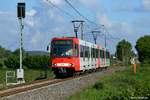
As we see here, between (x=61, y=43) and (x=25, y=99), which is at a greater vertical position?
(x=61, y=43)

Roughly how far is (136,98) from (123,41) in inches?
5982

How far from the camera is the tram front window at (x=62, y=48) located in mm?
40812

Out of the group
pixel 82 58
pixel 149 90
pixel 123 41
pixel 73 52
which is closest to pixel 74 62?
pixel 73 52

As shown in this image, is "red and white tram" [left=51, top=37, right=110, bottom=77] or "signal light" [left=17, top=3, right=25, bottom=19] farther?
"red and white tram" [left=51, top=37, right=110, bottom=77]

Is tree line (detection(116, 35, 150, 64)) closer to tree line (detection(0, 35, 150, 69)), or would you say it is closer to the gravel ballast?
tree line (detection(0, 35, 150, 69))

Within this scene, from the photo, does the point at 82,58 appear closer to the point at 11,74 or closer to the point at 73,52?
the point at 73,52

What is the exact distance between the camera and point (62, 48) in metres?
41.0

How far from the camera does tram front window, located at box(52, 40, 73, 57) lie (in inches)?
1607

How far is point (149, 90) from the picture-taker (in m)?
17.5

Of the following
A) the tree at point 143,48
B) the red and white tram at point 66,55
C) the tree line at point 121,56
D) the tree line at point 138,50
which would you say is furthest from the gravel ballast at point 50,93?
the tree at point 143,48

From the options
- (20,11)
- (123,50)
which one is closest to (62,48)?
(20,11)

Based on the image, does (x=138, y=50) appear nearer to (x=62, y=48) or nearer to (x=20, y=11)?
(x=62, y=48)

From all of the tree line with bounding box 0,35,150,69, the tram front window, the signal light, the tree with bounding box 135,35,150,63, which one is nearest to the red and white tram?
the tram front window

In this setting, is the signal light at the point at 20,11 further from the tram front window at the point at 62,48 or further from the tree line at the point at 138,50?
the tree line at the point at 138,50
